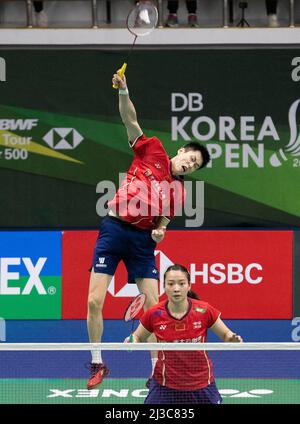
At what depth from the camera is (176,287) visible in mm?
6887

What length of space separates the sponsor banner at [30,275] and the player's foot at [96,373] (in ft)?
→ 8.72

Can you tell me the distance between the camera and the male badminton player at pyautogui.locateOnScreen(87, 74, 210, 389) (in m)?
8.06

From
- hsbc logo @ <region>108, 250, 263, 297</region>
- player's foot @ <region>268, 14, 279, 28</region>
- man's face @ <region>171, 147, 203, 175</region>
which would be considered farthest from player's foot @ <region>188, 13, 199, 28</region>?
man's face @ <region>171, 147, 203, 175</region>

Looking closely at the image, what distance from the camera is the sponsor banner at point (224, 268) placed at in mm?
10203

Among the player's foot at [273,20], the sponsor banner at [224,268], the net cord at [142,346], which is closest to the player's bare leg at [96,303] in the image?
the net cord at [142,346]

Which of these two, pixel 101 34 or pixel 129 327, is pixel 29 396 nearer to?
pixel 129 327

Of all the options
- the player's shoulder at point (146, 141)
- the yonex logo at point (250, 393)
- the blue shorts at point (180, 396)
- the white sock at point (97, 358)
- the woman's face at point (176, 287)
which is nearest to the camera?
the blue shorts at point (180, 396)

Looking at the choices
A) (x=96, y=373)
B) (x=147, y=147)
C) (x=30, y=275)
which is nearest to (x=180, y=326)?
(x=96, y=373)

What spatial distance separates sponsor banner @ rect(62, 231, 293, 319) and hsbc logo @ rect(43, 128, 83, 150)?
2.56 ft

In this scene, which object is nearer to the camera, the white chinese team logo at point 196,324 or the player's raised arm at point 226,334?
the player's raised arm at point 226,334

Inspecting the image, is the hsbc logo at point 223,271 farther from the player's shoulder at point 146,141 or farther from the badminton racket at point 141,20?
the badminton racket at point 141,20

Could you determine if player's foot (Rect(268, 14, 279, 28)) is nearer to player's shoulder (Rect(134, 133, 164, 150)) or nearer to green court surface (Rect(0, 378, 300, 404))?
player's shoulder (Rect(134, 133, 164, 150))

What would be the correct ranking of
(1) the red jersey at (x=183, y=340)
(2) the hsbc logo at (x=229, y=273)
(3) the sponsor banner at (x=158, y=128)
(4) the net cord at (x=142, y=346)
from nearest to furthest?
(4) the net cord at (x=142, y=346), (1) the red jersey at (x=183, y=340), (3) the sponsor banner at (x=158, y=128), (2) the hsbc logo at (x=229, y=273)

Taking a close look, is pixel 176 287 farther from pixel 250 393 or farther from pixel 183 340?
pixel 250 393
